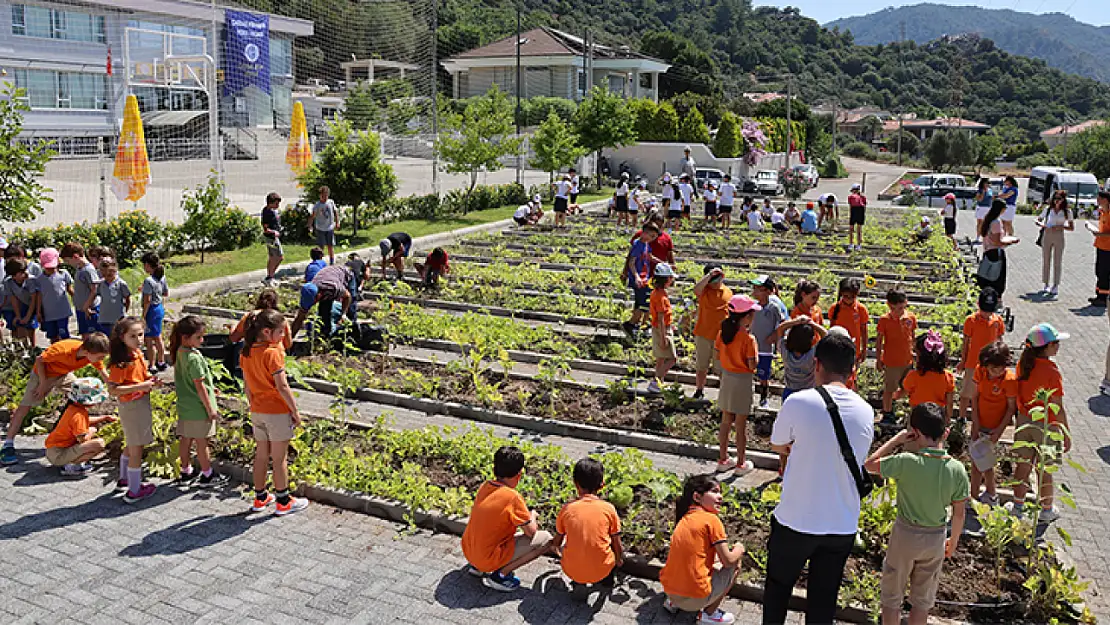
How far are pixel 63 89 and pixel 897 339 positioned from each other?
47.8 meters

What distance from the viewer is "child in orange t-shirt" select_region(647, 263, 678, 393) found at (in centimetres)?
969

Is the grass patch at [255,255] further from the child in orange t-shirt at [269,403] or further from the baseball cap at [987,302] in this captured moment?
the baseball cap at [987,302]

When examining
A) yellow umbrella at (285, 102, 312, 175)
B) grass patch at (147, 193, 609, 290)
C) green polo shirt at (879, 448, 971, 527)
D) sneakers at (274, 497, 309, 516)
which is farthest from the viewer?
yellow umbrella at (285, 102, 312, 175)

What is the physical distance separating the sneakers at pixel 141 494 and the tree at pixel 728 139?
46497mm

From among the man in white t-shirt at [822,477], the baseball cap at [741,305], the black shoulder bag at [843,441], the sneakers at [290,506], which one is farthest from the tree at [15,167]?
the black shoulder bag at [843,441]

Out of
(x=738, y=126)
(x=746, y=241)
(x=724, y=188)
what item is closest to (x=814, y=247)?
(x=746, y=241)

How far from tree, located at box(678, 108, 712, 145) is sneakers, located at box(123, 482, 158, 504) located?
1834 inches

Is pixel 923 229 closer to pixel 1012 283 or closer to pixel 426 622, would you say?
pixel 1012 283

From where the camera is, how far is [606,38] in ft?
319

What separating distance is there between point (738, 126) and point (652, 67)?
54.9ft

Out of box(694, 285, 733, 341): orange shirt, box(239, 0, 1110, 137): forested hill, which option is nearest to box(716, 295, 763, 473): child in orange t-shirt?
box(694, 285, 733, 341): orange shirt

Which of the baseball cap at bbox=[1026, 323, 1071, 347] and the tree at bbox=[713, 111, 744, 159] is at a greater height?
the tree at bbox=[713, 111, 744, 159]

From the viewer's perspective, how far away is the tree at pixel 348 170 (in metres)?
20.6

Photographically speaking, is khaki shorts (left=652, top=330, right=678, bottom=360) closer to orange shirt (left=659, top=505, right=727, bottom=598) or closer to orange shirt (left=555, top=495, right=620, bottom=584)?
orange shirt (left=555, top=495, right=620, bottom=584)
